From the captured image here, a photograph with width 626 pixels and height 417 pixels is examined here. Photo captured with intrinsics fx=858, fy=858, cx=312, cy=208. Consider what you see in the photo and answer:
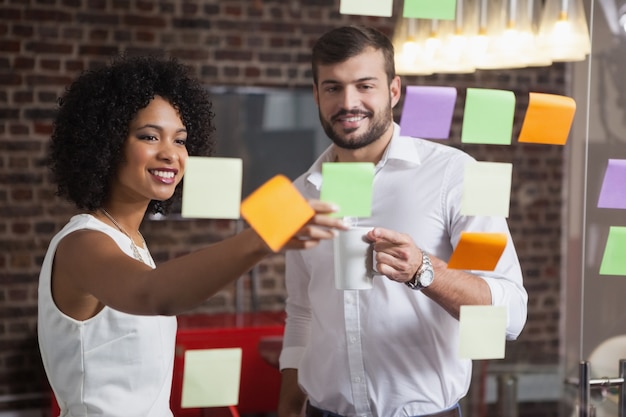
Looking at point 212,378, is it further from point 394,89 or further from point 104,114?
point 394,89

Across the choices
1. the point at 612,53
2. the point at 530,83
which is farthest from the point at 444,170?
the point at 530,83

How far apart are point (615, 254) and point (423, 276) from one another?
0.45m

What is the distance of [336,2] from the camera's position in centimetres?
436

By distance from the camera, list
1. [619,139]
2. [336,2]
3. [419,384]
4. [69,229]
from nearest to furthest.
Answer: [69,229], [419,384], [619,139], [336,2]

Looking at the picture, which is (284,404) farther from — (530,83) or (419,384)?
(530,83)

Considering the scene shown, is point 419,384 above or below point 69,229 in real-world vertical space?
below

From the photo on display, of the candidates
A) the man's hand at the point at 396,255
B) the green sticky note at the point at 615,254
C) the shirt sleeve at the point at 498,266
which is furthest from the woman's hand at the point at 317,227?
the green sticky note at the point at 615,254

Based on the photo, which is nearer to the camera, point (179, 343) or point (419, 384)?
point (419, 384)

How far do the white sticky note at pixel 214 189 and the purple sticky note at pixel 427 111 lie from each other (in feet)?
1.36

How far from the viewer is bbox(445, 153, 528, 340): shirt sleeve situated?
1.64m

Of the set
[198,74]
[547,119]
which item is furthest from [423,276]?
[198,74]

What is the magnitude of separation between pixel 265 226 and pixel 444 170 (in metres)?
0.72

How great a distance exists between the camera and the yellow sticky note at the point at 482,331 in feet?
4.99

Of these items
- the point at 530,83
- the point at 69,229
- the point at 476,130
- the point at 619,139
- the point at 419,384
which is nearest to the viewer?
the point at 69,229
